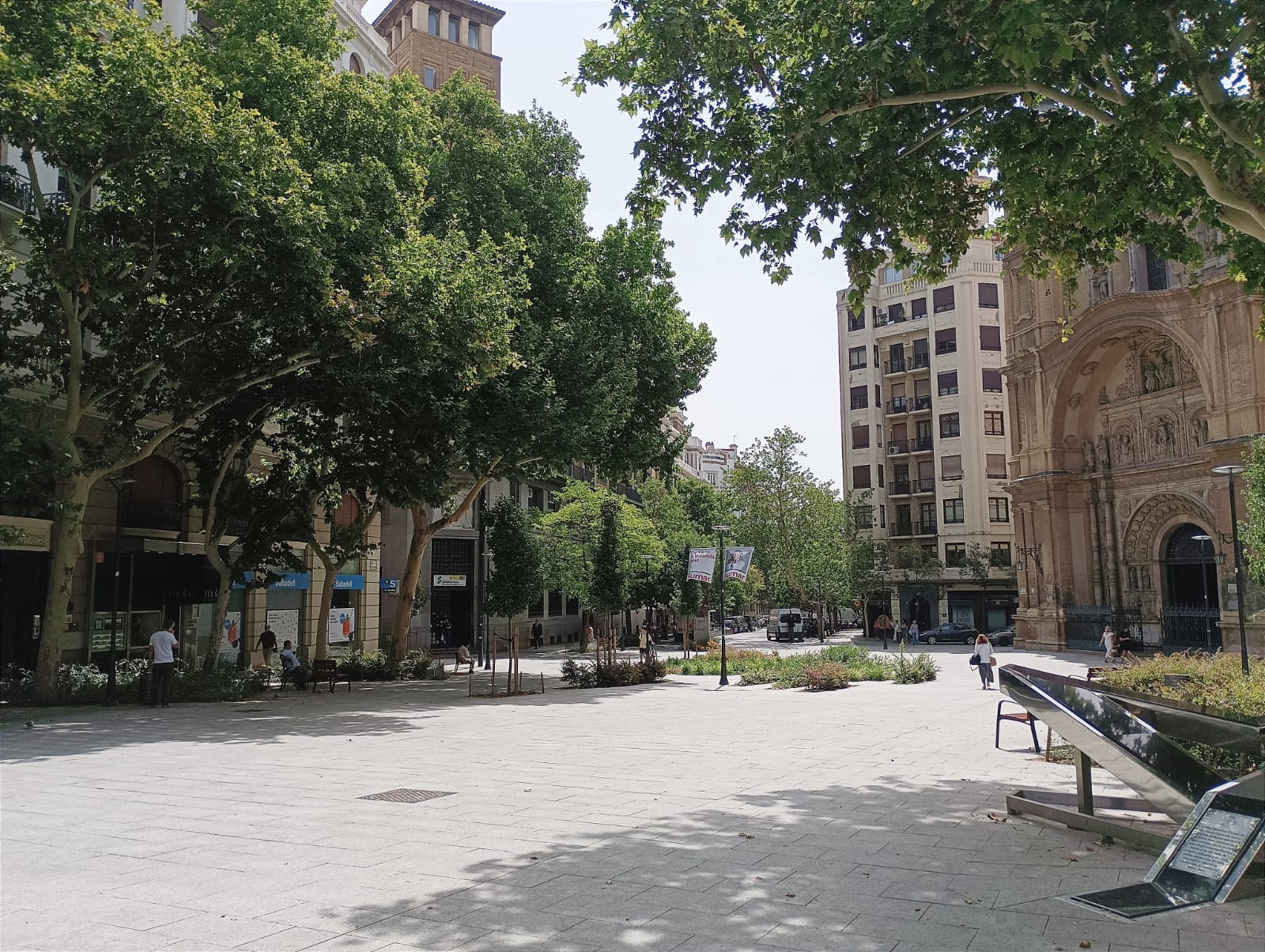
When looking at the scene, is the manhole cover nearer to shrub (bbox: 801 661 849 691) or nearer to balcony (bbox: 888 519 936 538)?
shrub (bbox: 801 661 849 691)

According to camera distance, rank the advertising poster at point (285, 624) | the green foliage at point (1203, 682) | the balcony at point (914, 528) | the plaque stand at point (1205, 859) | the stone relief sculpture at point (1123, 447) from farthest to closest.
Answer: the balcony at point (914, 528) < the stone relief sculpture at point (1123, 447) < the advertising poster at point (285, 624) < the green foliage at point (1203, 682) < the plaque stand at point (1205, 859)

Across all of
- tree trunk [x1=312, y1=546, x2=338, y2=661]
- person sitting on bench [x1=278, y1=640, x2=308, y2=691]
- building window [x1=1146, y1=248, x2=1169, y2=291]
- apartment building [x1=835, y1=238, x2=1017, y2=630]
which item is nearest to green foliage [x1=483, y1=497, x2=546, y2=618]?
tree trunk [x1=312, y1=546, x2=338, y2=661]

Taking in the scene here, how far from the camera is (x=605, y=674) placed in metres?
25.0

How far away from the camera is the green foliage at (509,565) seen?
38.5 meters

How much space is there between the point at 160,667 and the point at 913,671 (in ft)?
60.0

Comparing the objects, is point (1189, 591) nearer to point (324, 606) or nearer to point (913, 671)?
point (913, 671)

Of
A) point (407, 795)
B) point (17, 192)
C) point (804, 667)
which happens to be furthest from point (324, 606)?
point (407, 795)

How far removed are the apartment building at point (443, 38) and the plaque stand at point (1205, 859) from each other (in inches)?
2159

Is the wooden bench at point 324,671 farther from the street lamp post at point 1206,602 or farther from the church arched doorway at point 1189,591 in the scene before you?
the church arched doorway at point 1189,591

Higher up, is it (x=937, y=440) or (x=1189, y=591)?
(x=937, y=440)

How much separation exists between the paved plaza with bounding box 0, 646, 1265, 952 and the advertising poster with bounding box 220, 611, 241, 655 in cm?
1238

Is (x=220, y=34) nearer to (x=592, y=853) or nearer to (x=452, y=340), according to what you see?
(x=452, y=340)

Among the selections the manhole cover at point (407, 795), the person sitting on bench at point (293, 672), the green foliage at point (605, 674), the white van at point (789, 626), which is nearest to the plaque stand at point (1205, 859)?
the manhole cover at point (407, 795)

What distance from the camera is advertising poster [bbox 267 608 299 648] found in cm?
2800
